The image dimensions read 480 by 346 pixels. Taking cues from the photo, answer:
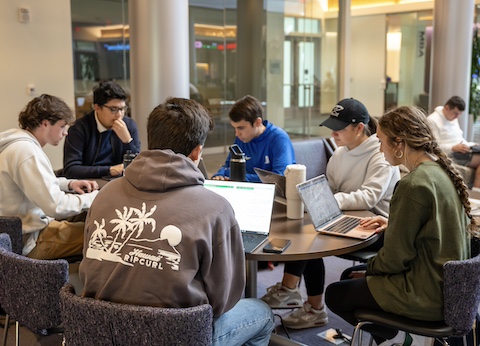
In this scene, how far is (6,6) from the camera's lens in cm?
544

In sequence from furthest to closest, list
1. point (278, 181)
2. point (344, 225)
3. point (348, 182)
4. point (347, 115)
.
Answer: point (348, 182) → point (347, 115) → point (278, 181) → point (344, 225)

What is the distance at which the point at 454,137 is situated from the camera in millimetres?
6422

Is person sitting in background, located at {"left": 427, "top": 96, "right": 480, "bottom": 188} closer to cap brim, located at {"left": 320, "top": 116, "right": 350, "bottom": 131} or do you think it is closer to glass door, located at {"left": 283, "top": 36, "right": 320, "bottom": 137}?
glass door, located at {"left": 283, "top": 36, "right": 320, "bottom": 137}

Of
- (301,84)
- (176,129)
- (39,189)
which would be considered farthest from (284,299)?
(301,84)

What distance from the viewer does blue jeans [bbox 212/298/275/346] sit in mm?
1788

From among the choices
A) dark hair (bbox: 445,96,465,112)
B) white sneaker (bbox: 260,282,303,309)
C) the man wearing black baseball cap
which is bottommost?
white sneaker (bbox: 260,282,303,309)

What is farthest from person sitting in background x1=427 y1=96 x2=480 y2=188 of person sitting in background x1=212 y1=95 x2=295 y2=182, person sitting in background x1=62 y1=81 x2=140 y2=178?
person sitting in background x1=62 y1=81 x2=140 y2=178

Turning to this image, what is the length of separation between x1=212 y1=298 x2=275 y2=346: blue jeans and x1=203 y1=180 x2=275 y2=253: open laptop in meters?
0.36

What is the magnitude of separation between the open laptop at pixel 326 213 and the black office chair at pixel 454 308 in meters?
0.37

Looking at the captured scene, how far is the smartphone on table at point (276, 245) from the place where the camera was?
209 centimetres

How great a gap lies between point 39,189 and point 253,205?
1.05m

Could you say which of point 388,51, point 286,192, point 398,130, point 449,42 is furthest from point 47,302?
point 388,51

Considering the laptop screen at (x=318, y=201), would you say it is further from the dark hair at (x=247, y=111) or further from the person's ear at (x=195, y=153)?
the dark hair at (x=247, y=111)

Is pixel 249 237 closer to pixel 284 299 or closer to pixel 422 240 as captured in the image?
pixel 422 240
